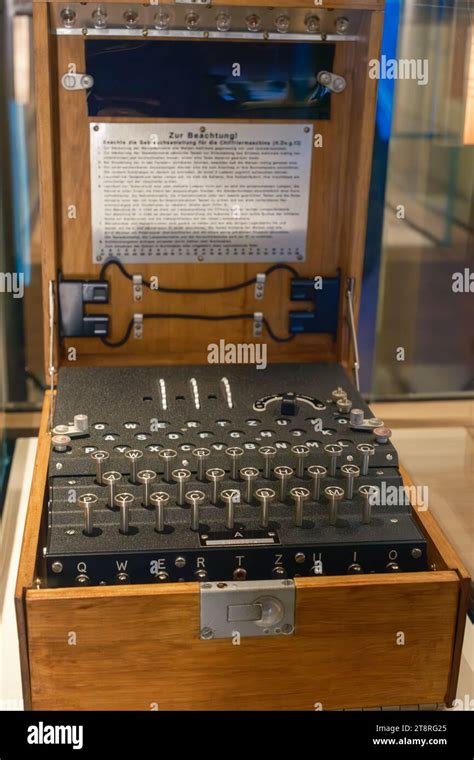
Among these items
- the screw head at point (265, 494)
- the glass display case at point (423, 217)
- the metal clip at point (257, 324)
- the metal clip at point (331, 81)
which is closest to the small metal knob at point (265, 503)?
the screw head at point (265, 494)

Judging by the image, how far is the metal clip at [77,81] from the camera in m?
2.34

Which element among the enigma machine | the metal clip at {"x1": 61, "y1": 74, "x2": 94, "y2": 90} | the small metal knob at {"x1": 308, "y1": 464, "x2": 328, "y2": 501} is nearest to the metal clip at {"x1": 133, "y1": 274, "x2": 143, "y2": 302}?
the enigma machine

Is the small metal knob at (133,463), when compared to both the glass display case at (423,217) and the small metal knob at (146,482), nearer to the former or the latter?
the small metal knob at (146,482)

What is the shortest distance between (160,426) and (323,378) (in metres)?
0.46

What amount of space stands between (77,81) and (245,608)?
1289 mm

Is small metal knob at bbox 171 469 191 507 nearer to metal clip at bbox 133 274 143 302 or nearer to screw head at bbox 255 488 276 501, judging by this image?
screw head at bbox 255 488 276 501

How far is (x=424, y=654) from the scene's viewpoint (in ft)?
5.98

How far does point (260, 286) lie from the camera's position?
2576 millimetres

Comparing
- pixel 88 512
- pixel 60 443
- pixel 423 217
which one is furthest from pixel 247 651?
pixel 423 217

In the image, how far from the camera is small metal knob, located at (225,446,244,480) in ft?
6.52

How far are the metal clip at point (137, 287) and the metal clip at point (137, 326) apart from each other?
43mm

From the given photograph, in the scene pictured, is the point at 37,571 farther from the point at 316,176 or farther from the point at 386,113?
the point at 386,113

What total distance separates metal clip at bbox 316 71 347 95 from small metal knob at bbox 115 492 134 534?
3.70 feet

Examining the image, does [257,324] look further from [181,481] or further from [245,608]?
[245,608]
